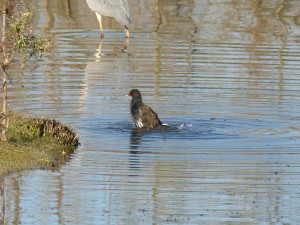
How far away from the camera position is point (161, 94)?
18750 millimetres

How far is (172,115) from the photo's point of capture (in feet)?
55.3

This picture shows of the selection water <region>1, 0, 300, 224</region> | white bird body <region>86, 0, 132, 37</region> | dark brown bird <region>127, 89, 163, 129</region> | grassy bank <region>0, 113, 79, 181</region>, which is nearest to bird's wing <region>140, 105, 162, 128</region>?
dark brown bird <region>127, 89, 163, 129</region>

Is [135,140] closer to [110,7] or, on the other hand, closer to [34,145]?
[34,145]

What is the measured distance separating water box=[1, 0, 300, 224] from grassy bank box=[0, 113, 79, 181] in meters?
0.23

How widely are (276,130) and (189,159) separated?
2.51 m

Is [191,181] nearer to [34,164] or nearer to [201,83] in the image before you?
[34,164]

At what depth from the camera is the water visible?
11.1 m

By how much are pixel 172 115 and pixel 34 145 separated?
3714 millimetres

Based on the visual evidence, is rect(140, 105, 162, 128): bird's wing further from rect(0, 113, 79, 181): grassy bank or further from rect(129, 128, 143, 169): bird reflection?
rect(0, 113, 79, 181): grassy bank

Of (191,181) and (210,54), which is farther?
(210,54)

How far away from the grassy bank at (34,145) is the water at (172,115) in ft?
0.75

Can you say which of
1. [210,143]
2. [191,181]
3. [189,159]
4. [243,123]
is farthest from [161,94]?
[191,181]

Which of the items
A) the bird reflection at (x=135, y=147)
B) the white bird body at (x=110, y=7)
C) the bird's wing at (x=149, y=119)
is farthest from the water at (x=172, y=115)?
the white bird body at (x=110, y=7)

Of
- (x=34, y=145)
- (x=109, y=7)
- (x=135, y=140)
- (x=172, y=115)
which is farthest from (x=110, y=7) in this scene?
(x=34, y=145)
